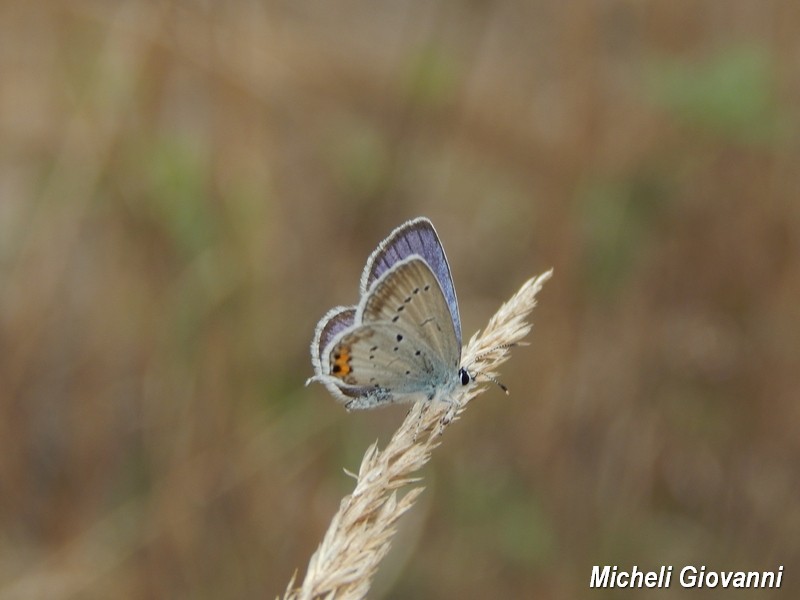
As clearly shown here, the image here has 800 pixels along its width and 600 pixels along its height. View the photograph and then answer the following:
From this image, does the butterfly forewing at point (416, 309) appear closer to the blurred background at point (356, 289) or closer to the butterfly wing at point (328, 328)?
the butterfly wing at point (328, 328)

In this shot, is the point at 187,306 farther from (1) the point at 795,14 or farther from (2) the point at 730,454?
(1) the point at 795,14

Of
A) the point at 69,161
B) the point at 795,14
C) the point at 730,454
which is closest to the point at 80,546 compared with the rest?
the point at 69,161

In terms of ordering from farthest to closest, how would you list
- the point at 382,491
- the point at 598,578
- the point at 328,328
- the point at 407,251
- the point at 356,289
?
the point at 356,289
the point at 598,578
the point at 328,328
the point at 407,251
the point at 382,491

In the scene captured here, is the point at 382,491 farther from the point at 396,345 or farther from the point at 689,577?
the point at 689,577

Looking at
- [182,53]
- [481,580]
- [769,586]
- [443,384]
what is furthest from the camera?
[481,580]

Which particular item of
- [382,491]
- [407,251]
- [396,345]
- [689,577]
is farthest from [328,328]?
[689,577]

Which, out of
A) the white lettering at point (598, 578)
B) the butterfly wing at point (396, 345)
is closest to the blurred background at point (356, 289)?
the white lettering at point (598, 578)
